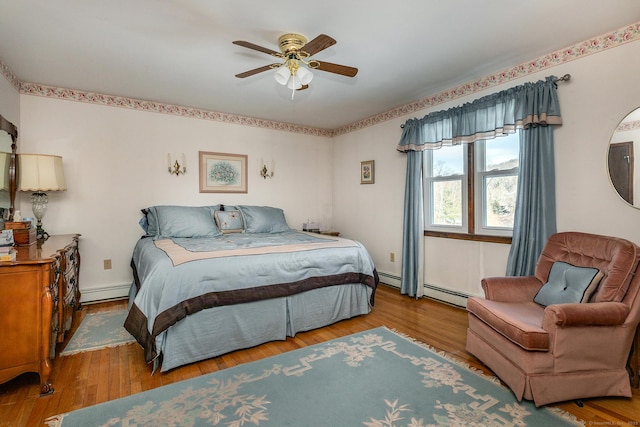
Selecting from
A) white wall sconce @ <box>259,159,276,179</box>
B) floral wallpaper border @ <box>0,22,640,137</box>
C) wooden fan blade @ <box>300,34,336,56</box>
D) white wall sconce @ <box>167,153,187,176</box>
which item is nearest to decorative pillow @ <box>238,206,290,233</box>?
white wall sconce @ <box>259,159,276,179</box>

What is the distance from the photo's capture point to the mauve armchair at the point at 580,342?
1769 millimetres

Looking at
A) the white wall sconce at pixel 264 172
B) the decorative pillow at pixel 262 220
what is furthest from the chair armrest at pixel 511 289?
the white wall sconce at pixel 264 172

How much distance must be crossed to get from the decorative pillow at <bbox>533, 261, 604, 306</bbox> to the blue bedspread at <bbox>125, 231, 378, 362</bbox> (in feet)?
4.81

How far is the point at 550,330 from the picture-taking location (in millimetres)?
1777

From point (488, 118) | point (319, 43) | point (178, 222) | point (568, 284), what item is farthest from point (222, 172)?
Answer: point (568, 284)

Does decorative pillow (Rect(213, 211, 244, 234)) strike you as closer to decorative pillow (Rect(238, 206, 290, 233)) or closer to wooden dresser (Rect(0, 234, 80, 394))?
decorative pillow (Rect(238, 206, 290, 233))

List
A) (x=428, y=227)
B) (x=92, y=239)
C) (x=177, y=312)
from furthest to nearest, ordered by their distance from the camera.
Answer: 1. (x=428, y=227)
2. (x=92, y=239)
3. (x=177, y=312)

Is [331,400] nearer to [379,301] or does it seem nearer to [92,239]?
[379,301]

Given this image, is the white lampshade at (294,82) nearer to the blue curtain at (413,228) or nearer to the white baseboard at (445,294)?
the blue curtain at (413,228)

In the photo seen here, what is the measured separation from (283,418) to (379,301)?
7.27 ft

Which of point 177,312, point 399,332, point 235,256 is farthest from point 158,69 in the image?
point 399,332

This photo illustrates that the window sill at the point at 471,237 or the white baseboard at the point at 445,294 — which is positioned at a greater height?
the window sill at the point at 471,237

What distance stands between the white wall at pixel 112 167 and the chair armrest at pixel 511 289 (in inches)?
134

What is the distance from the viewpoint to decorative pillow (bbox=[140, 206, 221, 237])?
3553 mm
